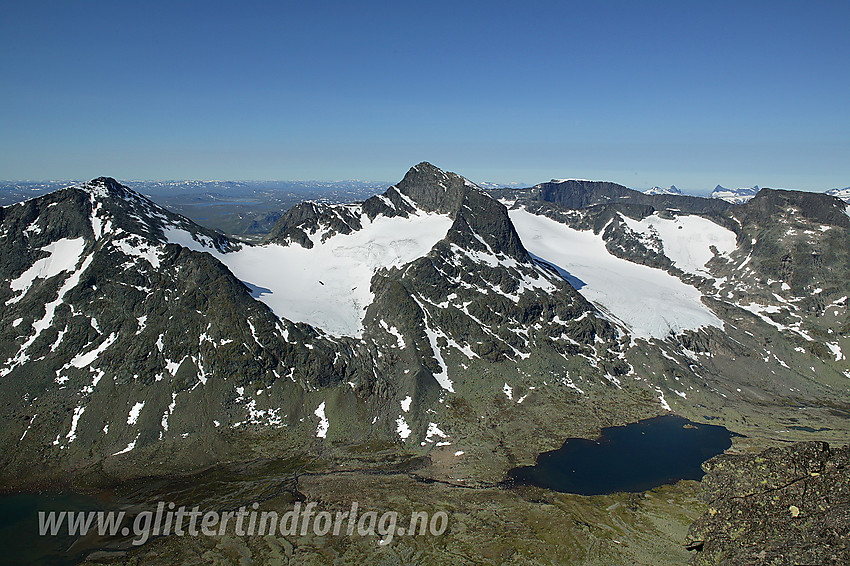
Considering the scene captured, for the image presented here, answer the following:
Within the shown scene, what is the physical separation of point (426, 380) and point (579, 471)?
2338 inches

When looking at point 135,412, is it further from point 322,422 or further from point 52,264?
point 52,264

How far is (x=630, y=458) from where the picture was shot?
138m

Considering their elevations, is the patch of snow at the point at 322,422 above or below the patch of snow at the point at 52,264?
below

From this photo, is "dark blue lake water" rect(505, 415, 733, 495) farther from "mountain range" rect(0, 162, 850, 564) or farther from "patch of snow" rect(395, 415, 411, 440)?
"patch of snow" rect(395, 415, 411, 440)

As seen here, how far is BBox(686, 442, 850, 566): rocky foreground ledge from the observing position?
125ft

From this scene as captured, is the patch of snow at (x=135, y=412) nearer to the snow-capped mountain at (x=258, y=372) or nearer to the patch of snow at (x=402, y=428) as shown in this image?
the snow-capped mountain at (x=258, y=372)

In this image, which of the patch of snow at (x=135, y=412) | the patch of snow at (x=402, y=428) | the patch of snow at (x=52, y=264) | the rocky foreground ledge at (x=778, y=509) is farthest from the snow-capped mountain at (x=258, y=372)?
the rocky foreground ledge at (x=778, y=509)

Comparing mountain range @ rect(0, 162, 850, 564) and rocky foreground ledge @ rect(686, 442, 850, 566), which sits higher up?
rocky foreground ledge @ rect(686, 442, 850, 566)

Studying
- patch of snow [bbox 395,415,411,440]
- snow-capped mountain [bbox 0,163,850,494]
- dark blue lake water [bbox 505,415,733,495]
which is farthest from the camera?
patch of snow [bbox 395,415,411,440]

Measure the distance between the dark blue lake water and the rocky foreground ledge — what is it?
8148 centimetres

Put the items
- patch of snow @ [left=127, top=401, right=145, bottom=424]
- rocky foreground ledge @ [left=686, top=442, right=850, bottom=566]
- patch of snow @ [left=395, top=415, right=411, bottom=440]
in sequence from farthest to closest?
patch of snow @ [left=395, top=415, right=411, bottom=440]
patch of snow @ [left=127, top=401, right=145, bottom=424]
rocky foreground ledge @ [left=686, top=442, right=850, bottom=566]

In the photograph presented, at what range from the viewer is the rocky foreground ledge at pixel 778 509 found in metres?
38.0

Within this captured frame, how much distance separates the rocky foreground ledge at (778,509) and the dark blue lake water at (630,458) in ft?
267

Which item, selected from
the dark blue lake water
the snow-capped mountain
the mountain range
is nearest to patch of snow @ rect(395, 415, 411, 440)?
the snow-capped mountain
